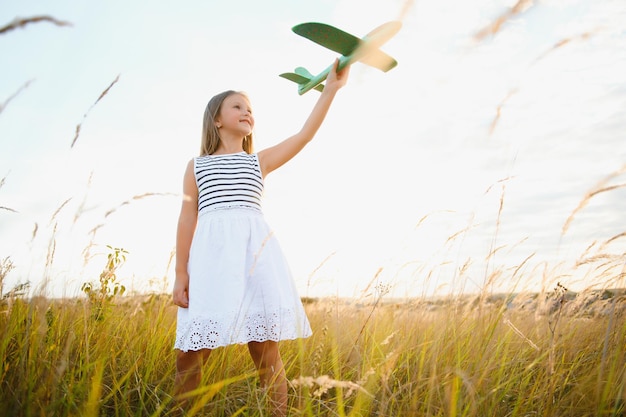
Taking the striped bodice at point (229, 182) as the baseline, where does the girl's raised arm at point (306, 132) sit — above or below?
above

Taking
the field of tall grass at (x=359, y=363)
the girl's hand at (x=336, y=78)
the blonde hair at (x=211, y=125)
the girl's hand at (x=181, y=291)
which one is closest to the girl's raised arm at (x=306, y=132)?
the girl's hand at (x=336, y=78)

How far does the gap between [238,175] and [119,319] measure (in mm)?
1591

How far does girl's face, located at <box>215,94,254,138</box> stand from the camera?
2742mm

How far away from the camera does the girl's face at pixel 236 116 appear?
2.74 metres

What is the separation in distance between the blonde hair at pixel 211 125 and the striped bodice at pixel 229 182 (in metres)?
0.23

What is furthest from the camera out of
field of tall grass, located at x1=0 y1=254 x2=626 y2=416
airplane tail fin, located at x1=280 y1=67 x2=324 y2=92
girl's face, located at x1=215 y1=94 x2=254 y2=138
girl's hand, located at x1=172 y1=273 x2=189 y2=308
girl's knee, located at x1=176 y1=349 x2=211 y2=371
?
airplane tail fin, located at x1=280 y1=67 x2=324 y2=92

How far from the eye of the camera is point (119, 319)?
3.25 metres

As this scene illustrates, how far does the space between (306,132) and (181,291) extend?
1.10 m

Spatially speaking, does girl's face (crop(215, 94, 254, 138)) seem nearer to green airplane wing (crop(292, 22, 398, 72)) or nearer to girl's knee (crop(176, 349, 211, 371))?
green airplane wing (crop(292, 22, 398, 72))

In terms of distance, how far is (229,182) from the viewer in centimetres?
249

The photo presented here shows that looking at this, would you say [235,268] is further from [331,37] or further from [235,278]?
[331,37]

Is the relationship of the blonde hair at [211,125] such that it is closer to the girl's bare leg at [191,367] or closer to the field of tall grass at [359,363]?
the field of tall grass at [359,363]

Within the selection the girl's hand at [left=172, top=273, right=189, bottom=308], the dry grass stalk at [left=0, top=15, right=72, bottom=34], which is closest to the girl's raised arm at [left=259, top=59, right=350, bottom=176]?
the girl's hand at [left=172, top=273, right=189, bottom=308]

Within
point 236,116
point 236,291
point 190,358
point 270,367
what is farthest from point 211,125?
point 270,367
